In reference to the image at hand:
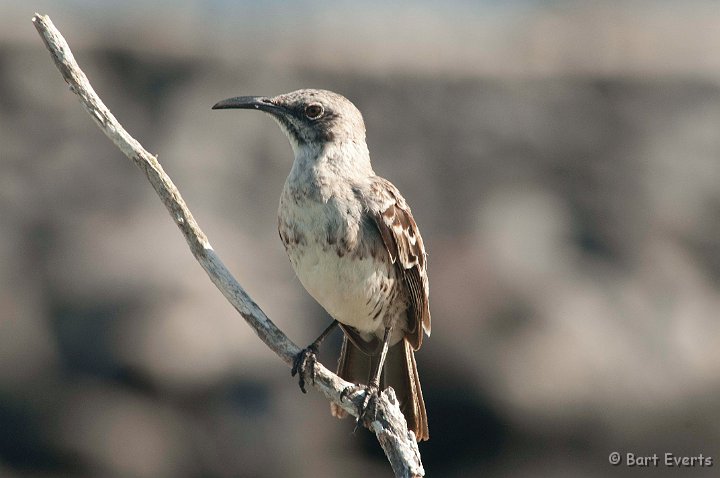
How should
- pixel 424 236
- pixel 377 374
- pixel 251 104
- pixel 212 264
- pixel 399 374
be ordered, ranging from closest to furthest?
pixel 212 264 < pixel 251 104 < pixel 377 374 < pixel 399 374 < pixel 424 236

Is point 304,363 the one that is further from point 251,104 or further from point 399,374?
point 251,104

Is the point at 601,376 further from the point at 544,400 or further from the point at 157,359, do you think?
the point at 157,359

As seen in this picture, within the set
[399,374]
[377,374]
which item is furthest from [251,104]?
[399,374]

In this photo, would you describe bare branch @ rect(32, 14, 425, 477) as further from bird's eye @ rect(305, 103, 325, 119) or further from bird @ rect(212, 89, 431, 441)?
bird's eye @ rect(305, 103, 325, 119)

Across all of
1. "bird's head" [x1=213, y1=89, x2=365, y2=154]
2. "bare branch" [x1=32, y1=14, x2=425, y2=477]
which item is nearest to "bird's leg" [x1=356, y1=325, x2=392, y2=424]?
"bare branch" [x1=32, y1=14, x2=425, y2=477]

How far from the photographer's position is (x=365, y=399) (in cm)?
599

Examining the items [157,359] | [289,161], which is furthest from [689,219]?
[157,359]

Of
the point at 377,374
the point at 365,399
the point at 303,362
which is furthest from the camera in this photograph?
the point at 377,374

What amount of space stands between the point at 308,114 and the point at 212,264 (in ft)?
4.00

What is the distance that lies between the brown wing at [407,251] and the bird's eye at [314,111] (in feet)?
1.78

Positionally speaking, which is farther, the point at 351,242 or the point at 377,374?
the point at 377,374

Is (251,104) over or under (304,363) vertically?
over

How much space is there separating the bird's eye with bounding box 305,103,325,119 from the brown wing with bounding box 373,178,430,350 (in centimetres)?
54

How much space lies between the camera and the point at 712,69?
1279 centimetres
